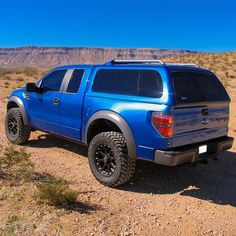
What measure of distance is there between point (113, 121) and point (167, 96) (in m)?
0.97

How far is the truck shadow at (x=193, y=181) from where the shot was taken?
5.88m

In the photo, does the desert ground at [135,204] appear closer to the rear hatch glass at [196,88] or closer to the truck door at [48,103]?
the truck door at [48,103]

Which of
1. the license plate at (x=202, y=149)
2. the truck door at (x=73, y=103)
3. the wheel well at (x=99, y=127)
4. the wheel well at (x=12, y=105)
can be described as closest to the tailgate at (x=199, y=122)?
the license plate at (x=202, y=149)

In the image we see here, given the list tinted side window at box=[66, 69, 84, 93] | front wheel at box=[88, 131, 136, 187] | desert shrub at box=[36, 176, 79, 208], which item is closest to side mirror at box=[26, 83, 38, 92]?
tinted side window at box=[66, 69, 84, 93]

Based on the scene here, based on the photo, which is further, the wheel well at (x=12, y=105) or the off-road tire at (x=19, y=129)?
the wheel well at (x=12, y=105)

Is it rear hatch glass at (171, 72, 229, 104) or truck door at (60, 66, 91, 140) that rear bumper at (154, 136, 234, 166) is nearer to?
rear hatch glass at (171, 72, 229, 104)

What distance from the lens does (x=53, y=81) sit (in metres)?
7.35

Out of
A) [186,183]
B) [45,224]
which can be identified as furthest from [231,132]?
[45,224]

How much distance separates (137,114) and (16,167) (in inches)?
95.5

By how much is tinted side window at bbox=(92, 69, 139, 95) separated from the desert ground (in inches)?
57.5

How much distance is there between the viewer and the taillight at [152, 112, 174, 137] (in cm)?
508

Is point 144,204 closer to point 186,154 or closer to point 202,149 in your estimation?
point 186,154

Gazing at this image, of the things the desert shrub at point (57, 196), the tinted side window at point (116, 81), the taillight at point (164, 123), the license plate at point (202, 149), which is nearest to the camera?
the desert shrub at point (57, 196)

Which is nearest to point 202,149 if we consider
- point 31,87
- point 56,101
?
point 56,101
